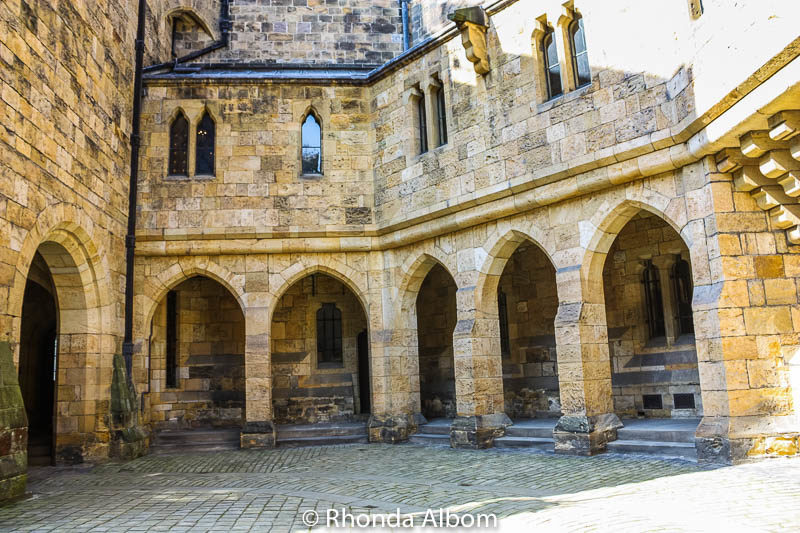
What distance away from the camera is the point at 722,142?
7426 mm

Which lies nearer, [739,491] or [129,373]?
[739,491]

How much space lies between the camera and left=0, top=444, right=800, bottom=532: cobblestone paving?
530cm

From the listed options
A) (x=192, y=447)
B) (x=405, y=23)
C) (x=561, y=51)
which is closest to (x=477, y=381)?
(x=561, y=51)

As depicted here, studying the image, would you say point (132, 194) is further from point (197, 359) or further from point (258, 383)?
point (258, 383)

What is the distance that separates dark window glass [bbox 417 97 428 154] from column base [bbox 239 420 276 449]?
5.48 metres

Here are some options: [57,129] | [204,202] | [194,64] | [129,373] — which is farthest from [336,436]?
[194,64]

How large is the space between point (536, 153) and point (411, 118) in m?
2.87

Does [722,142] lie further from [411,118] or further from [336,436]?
[336,436]

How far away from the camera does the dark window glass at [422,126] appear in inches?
462

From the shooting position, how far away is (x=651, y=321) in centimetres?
1123

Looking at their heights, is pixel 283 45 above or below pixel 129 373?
above

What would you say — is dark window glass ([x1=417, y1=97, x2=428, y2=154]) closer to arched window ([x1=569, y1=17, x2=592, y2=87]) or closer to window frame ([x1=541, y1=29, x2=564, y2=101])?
window frame ([x1=541, y1=29, x2=564, y2=101])

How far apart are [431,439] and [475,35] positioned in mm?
6515

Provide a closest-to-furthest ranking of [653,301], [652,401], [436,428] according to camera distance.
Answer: [652,401] → [653,301] → [436,428]
